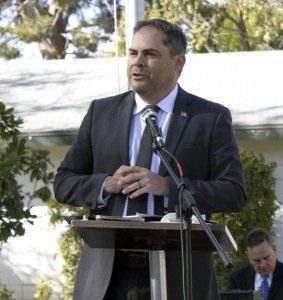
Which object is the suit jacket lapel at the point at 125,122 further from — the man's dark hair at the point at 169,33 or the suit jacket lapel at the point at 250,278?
the suit jacket lapel at the point at 250,278

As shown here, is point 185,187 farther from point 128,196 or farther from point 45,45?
point 45,45

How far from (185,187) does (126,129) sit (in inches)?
27.3

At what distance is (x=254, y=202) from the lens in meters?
11.9

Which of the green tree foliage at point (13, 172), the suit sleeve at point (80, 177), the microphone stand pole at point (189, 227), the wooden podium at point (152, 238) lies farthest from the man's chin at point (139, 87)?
the green tree foliage at point (13, 172)

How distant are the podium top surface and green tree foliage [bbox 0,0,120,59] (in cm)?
2268

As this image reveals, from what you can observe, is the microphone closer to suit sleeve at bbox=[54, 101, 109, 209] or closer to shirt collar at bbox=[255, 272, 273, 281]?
suit sleeve at bbox=[54, 101, 109, 209]

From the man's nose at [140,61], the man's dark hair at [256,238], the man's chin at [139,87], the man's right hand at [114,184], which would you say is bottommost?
the man's dark hair at [256,238]

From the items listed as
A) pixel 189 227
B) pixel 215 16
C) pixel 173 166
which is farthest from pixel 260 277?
pixel 215 16

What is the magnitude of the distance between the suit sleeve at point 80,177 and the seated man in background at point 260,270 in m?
5.13

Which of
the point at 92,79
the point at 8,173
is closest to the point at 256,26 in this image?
the point at 92,79

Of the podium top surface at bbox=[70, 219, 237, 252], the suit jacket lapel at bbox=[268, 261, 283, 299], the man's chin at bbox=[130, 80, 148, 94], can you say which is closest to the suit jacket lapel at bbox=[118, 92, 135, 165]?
the man's chin at bbox=[130, 80, 148, 94]

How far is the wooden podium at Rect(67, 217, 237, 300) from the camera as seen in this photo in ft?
13.3

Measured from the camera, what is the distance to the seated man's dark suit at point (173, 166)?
457 cm

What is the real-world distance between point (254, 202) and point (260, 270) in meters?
2.23
